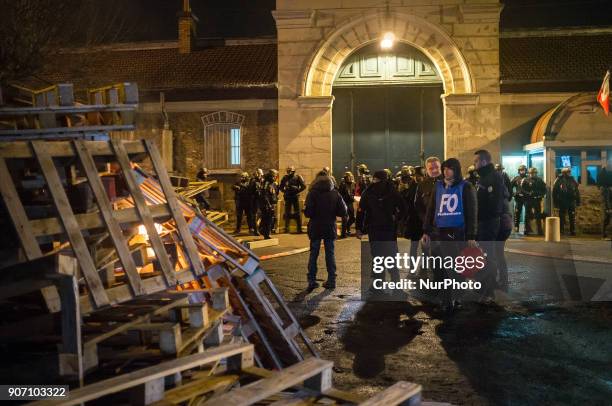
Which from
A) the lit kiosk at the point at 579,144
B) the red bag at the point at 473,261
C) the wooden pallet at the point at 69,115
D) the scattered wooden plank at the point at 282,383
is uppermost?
the lit kiosk at the point at 579,144

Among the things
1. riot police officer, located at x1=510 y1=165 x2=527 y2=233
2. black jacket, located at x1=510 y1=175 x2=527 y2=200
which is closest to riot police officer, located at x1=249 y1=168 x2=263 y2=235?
black jacket, located at x1=510 y1=175 x2=527 y2=200

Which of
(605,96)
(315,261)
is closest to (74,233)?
(315,261)

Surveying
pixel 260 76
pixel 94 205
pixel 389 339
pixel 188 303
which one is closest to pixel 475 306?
pixel 389 339

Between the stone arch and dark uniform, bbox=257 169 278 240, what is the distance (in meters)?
4.67

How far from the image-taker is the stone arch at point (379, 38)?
19.3m

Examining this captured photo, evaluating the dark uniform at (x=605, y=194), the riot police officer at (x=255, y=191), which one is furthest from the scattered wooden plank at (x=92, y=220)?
the dark uniform at (x=605, y=194)

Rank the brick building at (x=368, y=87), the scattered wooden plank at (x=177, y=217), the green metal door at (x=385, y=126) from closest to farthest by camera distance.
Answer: the scattered wooden plank at (x=177, y=217) → the brick building at (x=368, y=87) → the green metal door at (x=385, y=126)

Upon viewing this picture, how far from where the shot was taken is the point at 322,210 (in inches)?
367

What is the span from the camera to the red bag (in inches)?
293

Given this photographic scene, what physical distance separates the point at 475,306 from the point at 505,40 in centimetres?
1553

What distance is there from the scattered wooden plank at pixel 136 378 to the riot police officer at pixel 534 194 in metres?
14.1

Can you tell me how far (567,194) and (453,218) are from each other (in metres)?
10.3

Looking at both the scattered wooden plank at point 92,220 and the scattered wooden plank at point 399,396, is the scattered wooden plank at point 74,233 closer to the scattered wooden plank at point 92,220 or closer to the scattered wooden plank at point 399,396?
the scattered wooden plank at point 92,220

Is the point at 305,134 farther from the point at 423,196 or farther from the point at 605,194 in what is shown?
the point at 423,196
